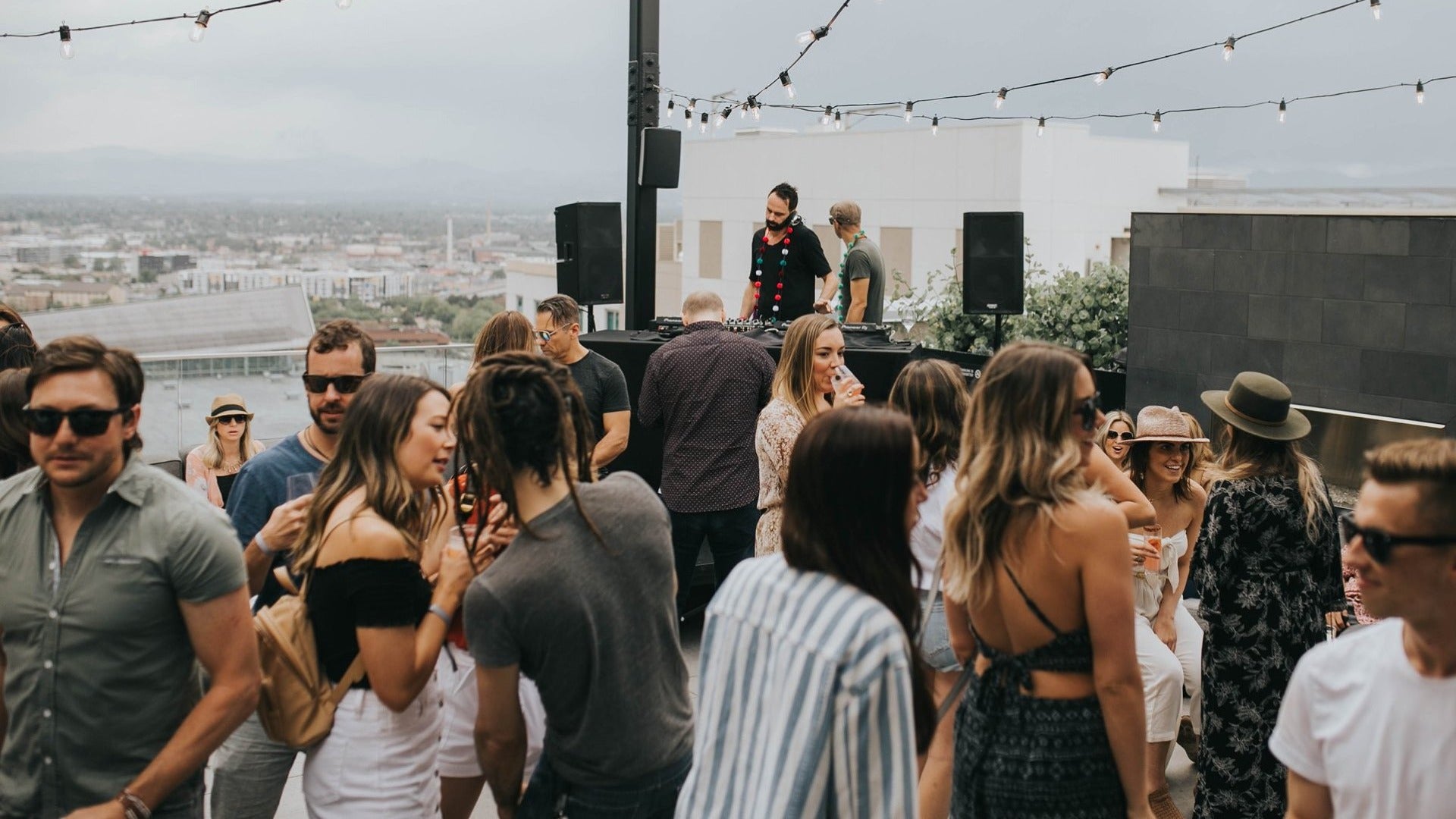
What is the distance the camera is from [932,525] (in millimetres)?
3062

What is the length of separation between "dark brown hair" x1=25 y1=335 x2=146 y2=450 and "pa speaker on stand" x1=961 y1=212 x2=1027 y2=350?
743cm

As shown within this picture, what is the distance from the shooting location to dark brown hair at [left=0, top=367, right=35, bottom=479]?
8.36 ft

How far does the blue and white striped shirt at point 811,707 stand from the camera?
5.01 feet

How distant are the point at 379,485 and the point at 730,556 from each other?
2466 mm

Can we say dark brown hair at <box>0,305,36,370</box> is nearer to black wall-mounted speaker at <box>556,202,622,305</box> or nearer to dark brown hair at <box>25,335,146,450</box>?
dark brown hair at <box>25,335,146,450</box>

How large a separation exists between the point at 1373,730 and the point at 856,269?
6079 millimetres

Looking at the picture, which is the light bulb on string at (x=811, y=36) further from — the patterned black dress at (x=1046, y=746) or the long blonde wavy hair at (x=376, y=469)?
the patterned black dress at (x=1046, y=746)

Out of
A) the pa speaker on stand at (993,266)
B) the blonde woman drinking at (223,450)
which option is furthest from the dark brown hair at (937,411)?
the pa speaker on stand at (993,266)

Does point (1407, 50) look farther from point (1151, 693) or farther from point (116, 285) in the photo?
point (116, 285)

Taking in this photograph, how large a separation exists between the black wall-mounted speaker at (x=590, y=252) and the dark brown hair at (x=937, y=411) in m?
4.90

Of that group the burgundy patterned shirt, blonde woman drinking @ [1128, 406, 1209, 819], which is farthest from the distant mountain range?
blonde woman drinking @ [1128, 406, 1209, 819]

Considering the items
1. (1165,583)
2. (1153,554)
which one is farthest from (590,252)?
(1153,554)

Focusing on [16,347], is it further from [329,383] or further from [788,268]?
[788,268]

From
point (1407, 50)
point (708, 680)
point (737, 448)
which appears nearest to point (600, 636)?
point (708, 680)
